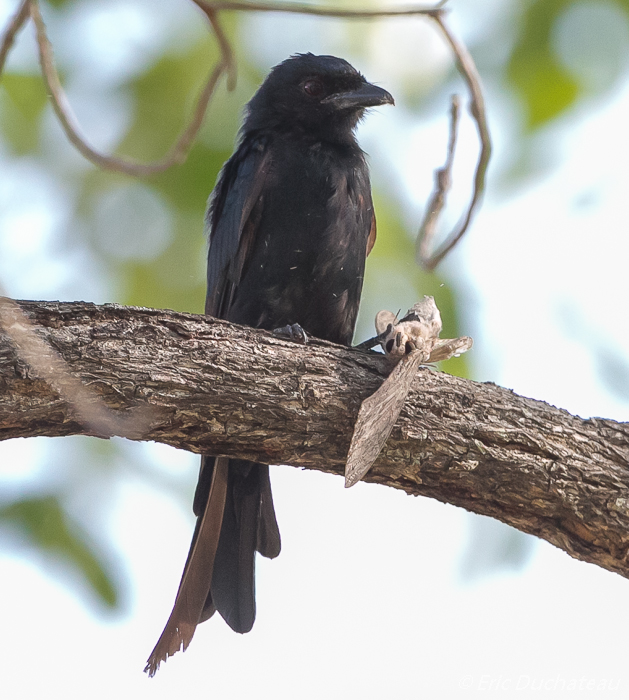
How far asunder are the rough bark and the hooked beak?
6.19 ft

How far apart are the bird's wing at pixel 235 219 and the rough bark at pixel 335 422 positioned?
125 centimetres

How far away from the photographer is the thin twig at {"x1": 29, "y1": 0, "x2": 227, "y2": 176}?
2.73 metres

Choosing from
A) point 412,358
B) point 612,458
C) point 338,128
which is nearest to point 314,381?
point 412,358

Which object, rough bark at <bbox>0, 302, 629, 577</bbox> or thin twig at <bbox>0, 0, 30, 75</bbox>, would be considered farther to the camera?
rough bark at <bbox>0, 302, 629, 577</bbox>

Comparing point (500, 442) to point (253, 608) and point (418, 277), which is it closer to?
point (253, 608)

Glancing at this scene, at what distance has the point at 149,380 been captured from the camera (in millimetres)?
2701

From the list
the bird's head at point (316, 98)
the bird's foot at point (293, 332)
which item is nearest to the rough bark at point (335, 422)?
the bird's foot at point (293, 332)

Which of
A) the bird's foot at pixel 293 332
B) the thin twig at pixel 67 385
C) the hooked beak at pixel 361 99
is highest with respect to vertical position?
the hooked beak at pixel 361 99

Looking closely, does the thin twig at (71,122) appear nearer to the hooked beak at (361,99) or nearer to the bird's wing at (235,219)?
the bird's wing at (235,219)

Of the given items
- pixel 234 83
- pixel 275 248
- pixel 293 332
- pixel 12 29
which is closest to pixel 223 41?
pixel 234 83

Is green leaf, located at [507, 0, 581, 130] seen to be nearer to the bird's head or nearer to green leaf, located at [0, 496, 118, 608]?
the bird's head

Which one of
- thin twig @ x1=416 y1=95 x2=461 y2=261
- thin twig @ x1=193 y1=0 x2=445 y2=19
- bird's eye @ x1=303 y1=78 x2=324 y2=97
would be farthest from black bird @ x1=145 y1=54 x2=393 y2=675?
thin twig @ x1=193 y1=0 x2=445 y2=19

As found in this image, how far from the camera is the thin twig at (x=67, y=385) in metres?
2.52

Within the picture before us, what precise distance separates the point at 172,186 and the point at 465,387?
3.04 meters
